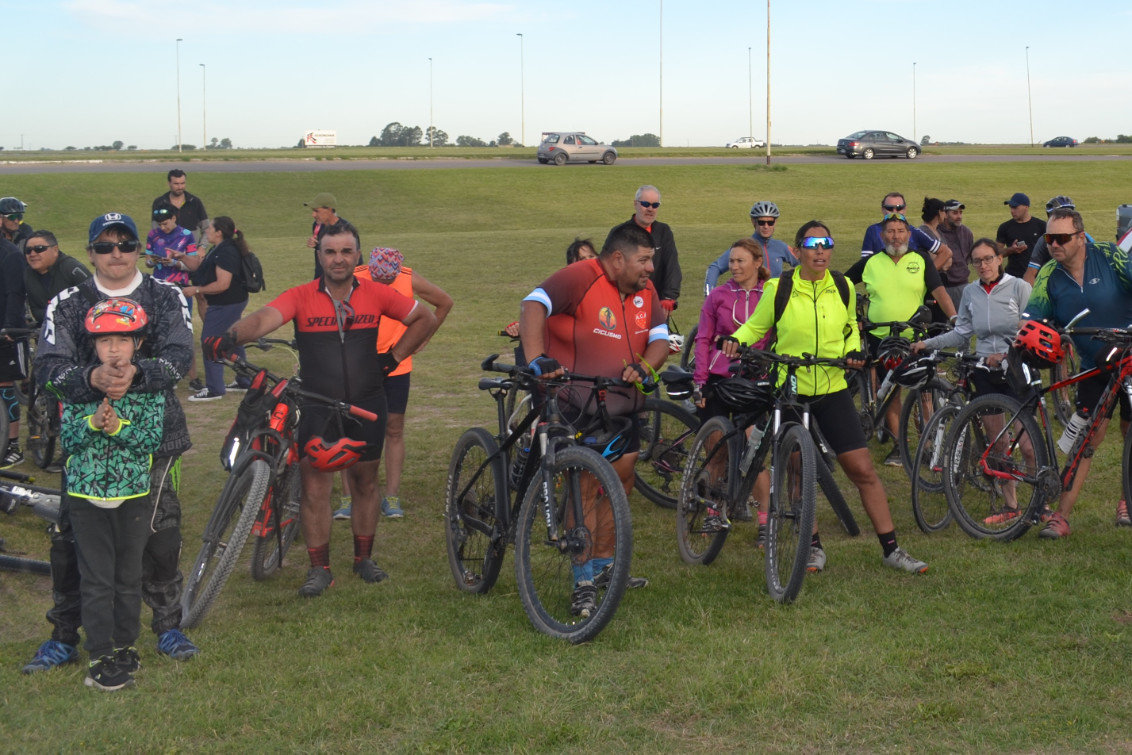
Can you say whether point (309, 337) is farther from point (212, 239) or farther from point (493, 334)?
point (493, 334)

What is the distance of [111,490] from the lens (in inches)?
201

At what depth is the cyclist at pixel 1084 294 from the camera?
7.10m

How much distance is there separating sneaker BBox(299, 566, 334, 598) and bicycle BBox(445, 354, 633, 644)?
32.1 inches

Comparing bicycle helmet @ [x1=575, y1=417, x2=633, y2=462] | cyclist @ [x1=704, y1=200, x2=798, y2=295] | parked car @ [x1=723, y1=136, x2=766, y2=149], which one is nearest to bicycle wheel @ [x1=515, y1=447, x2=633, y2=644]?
bicycle helmet @ [x1=575, y1=417, x2=633, y2=462]

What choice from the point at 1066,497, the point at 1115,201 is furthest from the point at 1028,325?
the point at 1115,201

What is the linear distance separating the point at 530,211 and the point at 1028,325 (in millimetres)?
A: 29584

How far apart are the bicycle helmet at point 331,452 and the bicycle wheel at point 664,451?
2247 mm

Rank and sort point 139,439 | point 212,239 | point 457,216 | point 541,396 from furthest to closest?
point 457,216
point 212,239
point 541,396
point 139,439

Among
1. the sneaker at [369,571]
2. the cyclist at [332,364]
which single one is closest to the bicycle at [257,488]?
the cyclist at [332,364]

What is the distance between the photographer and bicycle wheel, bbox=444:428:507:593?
6223 millimetres

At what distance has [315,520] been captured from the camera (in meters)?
6.70

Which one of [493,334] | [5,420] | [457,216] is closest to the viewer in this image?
[5,420]

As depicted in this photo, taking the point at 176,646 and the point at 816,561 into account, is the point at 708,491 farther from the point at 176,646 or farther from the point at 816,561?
the point at 176,646

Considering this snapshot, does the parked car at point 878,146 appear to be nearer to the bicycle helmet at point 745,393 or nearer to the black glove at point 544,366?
the bicycle helmet at point 745,393
